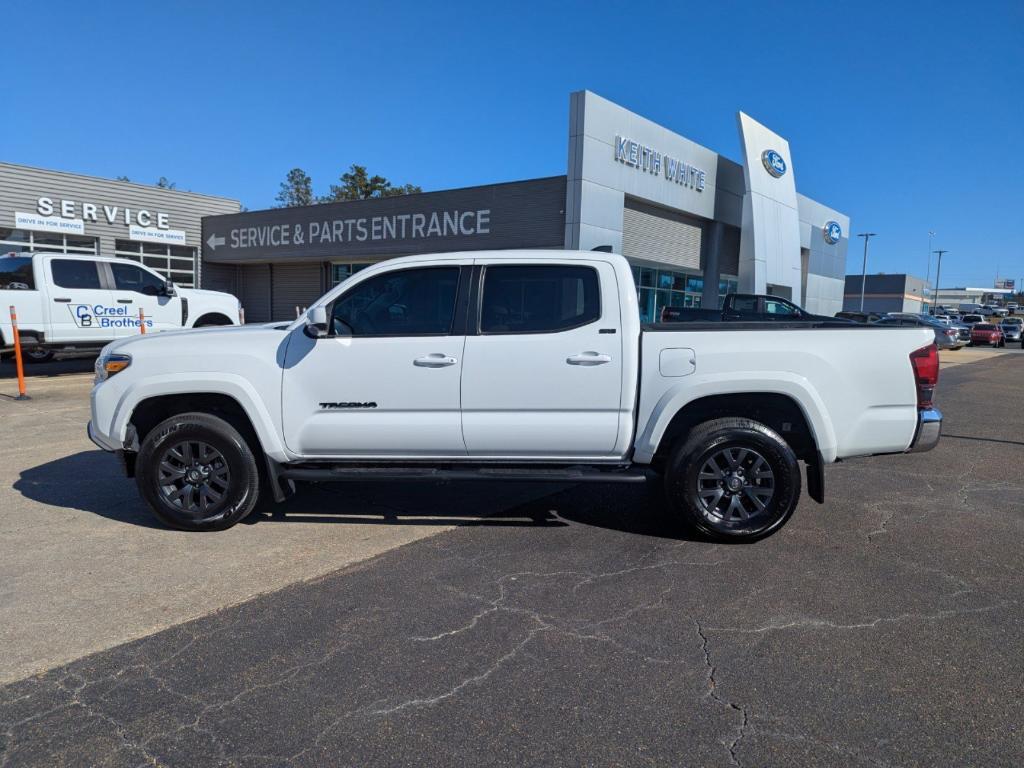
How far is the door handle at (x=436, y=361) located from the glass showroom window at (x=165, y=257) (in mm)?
25606

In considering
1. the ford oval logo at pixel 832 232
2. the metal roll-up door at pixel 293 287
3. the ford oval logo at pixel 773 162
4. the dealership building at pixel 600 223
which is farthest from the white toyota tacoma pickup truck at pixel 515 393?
the ford oval logo at pixel 832 232

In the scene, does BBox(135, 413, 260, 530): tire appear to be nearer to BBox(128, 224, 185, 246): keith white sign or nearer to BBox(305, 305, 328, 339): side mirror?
BBox(305, 305, 328, 339): side mirror

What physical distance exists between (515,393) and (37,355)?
43.6 feet

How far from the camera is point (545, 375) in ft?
15.5

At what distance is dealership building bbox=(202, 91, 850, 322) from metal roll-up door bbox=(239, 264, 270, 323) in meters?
0.05

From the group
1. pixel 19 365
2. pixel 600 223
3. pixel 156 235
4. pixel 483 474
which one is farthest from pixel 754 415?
pixel 156 235

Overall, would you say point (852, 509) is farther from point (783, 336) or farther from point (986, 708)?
point (986, 708)

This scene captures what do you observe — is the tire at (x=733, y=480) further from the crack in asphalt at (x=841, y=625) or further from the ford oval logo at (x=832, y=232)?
the ford oval logo at (x=832, y=232)

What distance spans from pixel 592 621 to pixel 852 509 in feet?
10.5

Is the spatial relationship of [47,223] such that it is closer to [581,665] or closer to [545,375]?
[545,375]

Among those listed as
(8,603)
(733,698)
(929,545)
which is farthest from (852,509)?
(8,603)

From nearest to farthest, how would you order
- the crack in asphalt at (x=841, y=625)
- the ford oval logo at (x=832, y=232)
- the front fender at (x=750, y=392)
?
the crack in asphalt at (x=841, y=625), the front fender at (x=750, y=392), the ford oval logo at (x=832, y=232)

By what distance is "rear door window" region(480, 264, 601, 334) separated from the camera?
4.83 meters

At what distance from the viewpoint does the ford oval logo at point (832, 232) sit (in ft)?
122
